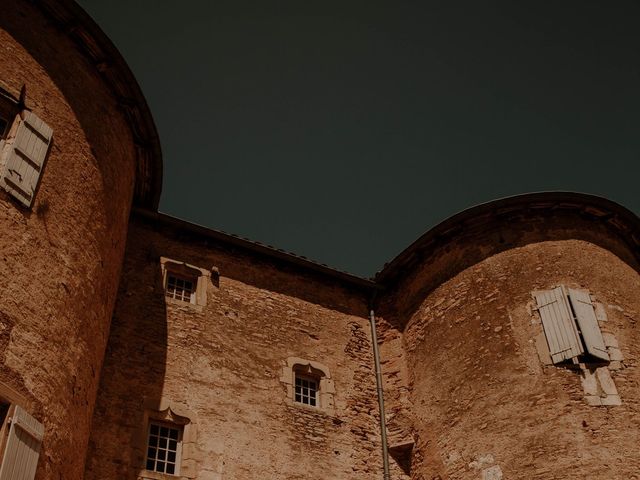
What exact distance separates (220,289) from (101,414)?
150 inches

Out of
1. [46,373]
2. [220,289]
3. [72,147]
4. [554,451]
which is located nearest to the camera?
[46,373]

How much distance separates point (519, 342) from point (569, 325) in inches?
36.6

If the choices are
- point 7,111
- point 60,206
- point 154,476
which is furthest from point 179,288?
point 7,111

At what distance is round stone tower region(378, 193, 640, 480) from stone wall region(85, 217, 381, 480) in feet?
3.65

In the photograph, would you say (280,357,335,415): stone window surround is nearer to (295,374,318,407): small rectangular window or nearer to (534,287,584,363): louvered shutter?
(295,374,318,407): small rectangular window

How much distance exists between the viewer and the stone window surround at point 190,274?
1374 centimetres

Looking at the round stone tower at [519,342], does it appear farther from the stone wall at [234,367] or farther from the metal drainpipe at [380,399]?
the stone wall at [234,367]

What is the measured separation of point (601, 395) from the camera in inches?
467

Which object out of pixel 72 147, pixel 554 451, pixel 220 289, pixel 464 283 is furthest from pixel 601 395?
pixel 72 147

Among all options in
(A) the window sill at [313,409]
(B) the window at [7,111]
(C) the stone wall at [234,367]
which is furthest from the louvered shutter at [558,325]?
(B) the window at [7,111]

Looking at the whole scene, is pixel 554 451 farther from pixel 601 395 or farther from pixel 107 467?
pixel 107 467

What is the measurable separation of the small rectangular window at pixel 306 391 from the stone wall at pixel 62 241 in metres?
4.23

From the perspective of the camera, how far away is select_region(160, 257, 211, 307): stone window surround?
45.1 ft


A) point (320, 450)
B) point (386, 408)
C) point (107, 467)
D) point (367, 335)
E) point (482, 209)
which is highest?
point (482, 209)
